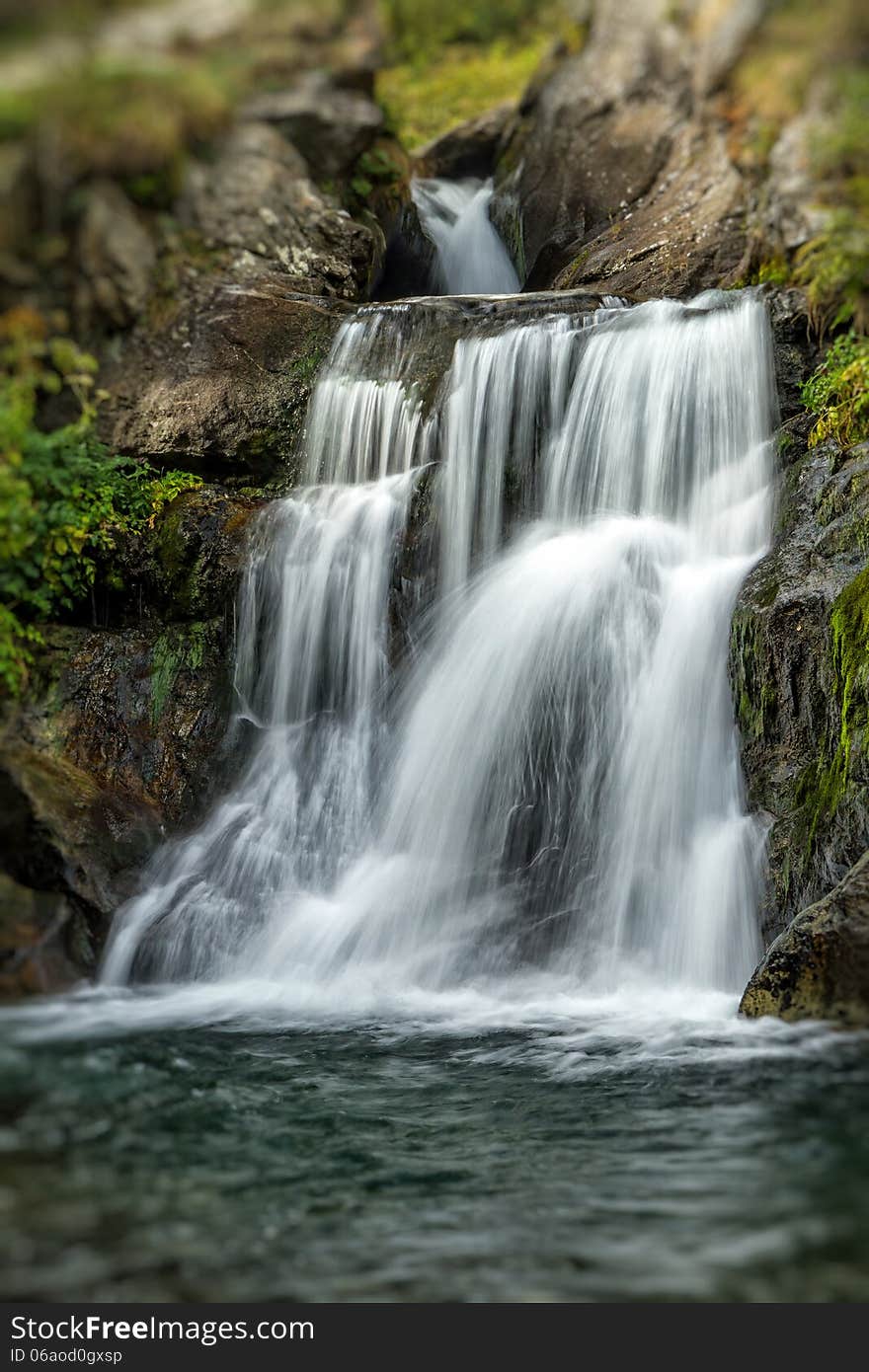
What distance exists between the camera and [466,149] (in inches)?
570

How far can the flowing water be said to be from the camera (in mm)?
3160

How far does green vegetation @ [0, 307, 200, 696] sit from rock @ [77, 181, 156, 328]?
37 cm

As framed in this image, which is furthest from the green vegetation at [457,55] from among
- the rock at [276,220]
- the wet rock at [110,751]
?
the wet rock at [110,751]

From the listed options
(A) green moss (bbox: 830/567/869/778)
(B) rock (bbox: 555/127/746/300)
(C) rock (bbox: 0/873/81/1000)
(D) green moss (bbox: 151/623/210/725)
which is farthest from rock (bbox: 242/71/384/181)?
(C) rock (bbox: 0/873/81/1000)

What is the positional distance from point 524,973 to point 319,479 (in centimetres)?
491

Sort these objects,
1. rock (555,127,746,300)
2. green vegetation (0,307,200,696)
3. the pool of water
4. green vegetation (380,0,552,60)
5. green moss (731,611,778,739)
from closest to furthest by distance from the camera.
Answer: the pool of water → green moss (731,611,778,739) → green vegetation (0,307,200,696) → green vegetation (380,0,552,60) → rock (555,127,746,300)

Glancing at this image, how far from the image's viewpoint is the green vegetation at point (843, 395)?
23.6 ft

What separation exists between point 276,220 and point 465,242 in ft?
15.5

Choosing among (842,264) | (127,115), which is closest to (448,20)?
(127,115)

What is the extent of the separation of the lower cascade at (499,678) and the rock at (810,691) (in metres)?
0.26

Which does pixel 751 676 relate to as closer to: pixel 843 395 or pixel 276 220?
pixel 843 395

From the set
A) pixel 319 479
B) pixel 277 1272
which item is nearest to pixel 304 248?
pixel 319 479

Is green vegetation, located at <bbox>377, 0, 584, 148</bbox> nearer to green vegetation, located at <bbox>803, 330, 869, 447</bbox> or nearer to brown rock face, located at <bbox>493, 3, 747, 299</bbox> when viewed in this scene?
brown rock face, located at <bbox>493, 3, 747, 299</bbox>

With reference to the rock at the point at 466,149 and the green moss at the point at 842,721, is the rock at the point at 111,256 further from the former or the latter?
the rock at the point at 466,149
